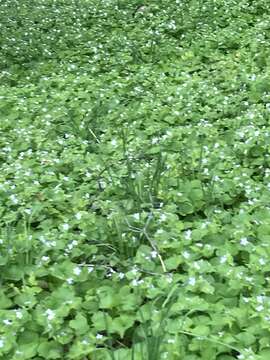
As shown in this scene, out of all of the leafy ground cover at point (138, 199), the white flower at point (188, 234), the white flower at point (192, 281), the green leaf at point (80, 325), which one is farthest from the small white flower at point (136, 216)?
the green leaf at point (80, 325)

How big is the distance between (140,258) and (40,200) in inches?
33.4

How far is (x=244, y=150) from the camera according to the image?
3811mm

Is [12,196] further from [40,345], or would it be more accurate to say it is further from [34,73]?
[34,73]

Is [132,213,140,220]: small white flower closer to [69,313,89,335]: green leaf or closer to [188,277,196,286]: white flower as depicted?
[188,277,196,286]: white flower

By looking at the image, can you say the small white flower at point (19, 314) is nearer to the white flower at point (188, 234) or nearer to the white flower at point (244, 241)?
the white flower at point (188, 234)

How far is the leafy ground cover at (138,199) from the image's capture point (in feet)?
8.44

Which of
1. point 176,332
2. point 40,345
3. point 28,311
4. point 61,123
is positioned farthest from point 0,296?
point 61,123

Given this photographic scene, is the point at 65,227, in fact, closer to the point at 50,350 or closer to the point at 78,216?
the point at 78,216

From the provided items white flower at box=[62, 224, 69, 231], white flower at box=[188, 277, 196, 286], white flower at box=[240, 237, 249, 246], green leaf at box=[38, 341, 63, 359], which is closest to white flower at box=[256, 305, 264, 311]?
white flower at box=[188, 277, 196, 286]

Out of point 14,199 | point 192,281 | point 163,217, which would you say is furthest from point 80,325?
point 14,199

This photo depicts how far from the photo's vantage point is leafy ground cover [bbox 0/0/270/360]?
8.44 ft

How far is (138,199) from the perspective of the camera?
11.1 ft

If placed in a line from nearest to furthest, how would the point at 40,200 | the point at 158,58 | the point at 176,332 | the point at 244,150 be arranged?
the point at 176,332 < the point at 40,200 < the point at 244,150 < the point at 158,58

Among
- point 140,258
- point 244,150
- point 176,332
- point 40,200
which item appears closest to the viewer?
point 176,332
